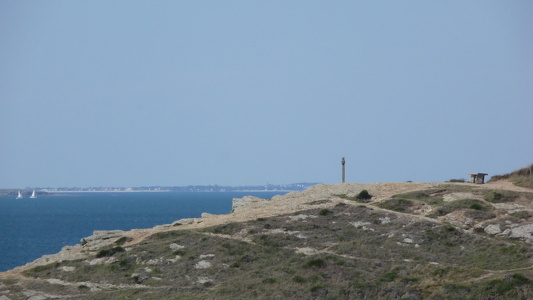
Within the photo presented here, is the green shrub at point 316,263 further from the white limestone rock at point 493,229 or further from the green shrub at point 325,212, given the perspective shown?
the white limestone rock at point 493,229

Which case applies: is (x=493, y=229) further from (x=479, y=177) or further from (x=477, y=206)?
(x=479, y=177)

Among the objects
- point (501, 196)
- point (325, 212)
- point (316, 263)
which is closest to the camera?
point (316, 263)

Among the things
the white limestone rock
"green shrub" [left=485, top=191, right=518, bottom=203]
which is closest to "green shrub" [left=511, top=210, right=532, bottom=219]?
the white limestone rock

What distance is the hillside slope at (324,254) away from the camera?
5345cm

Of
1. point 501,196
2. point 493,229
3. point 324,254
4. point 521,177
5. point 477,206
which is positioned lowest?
point 324,254

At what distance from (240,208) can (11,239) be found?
10007 cm

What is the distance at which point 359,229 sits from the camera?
220 feet

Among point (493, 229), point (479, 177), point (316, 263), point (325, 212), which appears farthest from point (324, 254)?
point (479, 177)

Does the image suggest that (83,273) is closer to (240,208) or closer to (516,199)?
(240,208)

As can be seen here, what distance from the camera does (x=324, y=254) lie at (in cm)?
6066

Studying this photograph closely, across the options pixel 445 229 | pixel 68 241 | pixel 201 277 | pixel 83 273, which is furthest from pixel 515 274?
pixel 68 241

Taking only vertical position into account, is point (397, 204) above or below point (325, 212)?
above

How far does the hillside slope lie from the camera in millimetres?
53450

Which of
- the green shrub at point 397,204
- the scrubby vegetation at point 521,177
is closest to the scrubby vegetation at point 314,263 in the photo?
the green shrub at point 397,204
